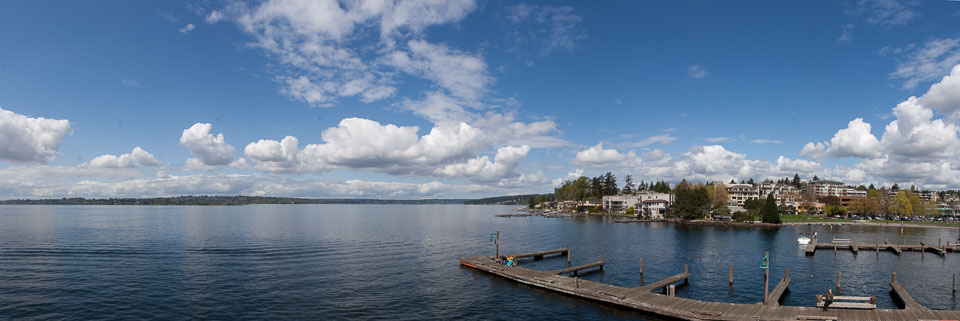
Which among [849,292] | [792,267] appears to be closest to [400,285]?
[849,292]

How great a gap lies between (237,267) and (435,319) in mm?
34757

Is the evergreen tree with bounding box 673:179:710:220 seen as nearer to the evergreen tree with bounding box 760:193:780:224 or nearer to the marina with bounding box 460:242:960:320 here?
the evergreen tree with bounding box 760:193:780:224

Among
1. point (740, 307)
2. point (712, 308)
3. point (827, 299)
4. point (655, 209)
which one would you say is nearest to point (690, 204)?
point (655, 209)

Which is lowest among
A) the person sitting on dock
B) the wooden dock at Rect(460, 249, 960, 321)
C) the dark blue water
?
the dark blue water

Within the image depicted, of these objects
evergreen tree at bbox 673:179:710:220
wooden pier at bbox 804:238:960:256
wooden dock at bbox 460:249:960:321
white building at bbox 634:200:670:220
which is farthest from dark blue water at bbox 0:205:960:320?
white building at bbox 634:200:670:220

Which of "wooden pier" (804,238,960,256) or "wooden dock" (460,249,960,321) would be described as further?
"wooden pier" (804,238,960,256)

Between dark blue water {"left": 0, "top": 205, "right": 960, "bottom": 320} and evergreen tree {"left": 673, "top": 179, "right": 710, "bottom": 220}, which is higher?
evergreen tree {"left": 673, "top": 179, "right": 710, "bottom": 220}

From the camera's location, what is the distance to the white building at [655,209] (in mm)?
185875

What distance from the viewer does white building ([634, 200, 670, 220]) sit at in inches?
7318

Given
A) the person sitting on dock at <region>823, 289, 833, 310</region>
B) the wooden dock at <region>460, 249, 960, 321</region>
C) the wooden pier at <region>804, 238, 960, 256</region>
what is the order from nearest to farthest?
the wooden dock at <region>460, 249, 960, 321</region>
the person sitting on dock at <region>823, 289, 833, 310</region>
the wooden pier at <region>804, 238, 960, 256</region>

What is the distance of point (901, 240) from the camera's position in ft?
340

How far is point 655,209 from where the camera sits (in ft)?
620

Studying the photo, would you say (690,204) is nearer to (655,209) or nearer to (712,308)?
(655,209)

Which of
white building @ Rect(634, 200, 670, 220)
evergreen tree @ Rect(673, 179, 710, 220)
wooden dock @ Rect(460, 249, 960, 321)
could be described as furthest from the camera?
white building @ Rect(634, 200, 670, 220)
